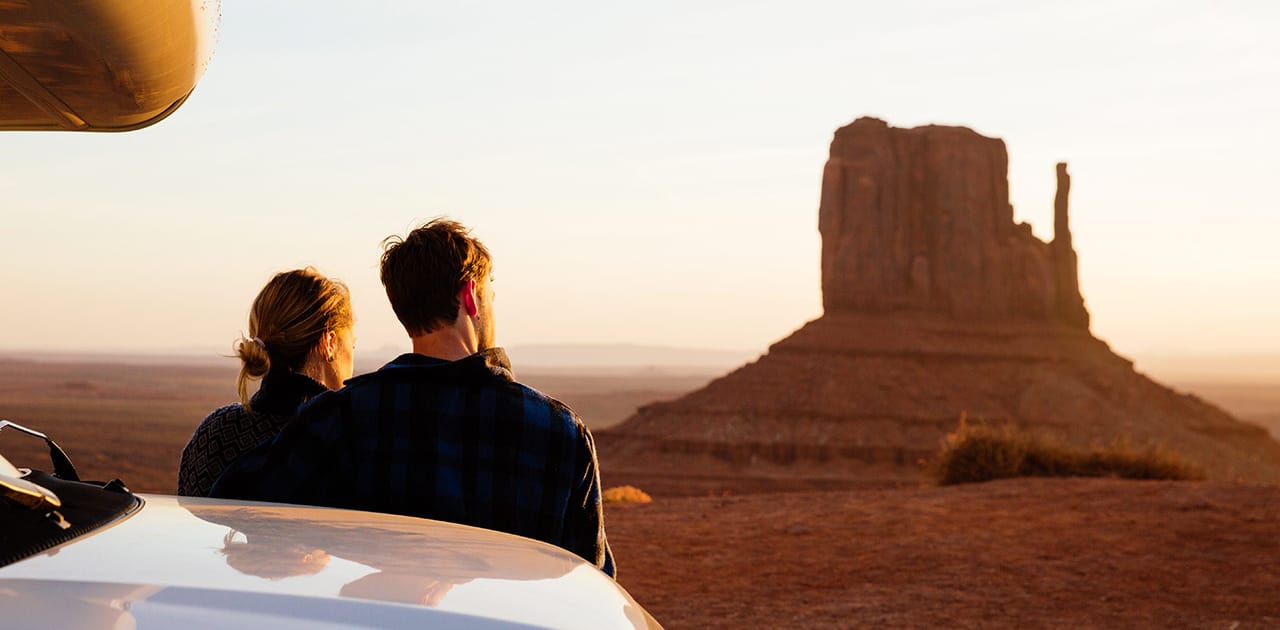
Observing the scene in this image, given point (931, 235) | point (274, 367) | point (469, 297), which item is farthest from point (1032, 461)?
point (931, 235)

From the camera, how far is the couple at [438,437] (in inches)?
125

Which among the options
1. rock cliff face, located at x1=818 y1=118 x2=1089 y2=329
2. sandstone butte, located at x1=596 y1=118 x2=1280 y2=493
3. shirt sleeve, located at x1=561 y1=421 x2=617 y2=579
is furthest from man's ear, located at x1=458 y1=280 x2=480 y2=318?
rock cliff face, located at x1=818 y1=118 x2=1089 y2=329

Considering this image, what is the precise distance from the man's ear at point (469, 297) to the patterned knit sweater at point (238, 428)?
0.70 meters

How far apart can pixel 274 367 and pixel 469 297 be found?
0.79 m

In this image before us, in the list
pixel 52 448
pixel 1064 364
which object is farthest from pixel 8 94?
pixel 1064 364

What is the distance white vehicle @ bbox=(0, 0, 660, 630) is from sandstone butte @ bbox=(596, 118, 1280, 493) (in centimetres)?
5003

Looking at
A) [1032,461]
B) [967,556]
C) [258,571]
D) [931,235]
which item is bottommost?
[1032,461]

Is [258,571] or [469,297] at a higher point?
[469,297]

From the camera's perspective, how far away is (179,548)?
6.86 feet

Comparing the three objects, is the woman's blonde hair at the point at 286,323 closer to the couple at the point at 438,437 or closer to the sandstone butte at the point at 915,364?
the couple at the point at 438,437

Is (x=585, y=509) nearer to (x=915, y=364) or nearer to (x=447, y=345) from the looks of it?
(x=447, y=345)

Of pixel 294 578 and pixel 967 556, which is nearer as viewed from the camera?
pixel 294 578

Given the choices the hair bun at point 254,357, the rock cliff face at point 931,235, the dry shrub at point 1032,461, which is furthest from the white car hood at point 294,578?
the rock cliff face at point 931,235

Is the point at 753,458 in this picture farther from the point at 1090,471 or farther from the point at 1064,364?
the point at 1090,471
